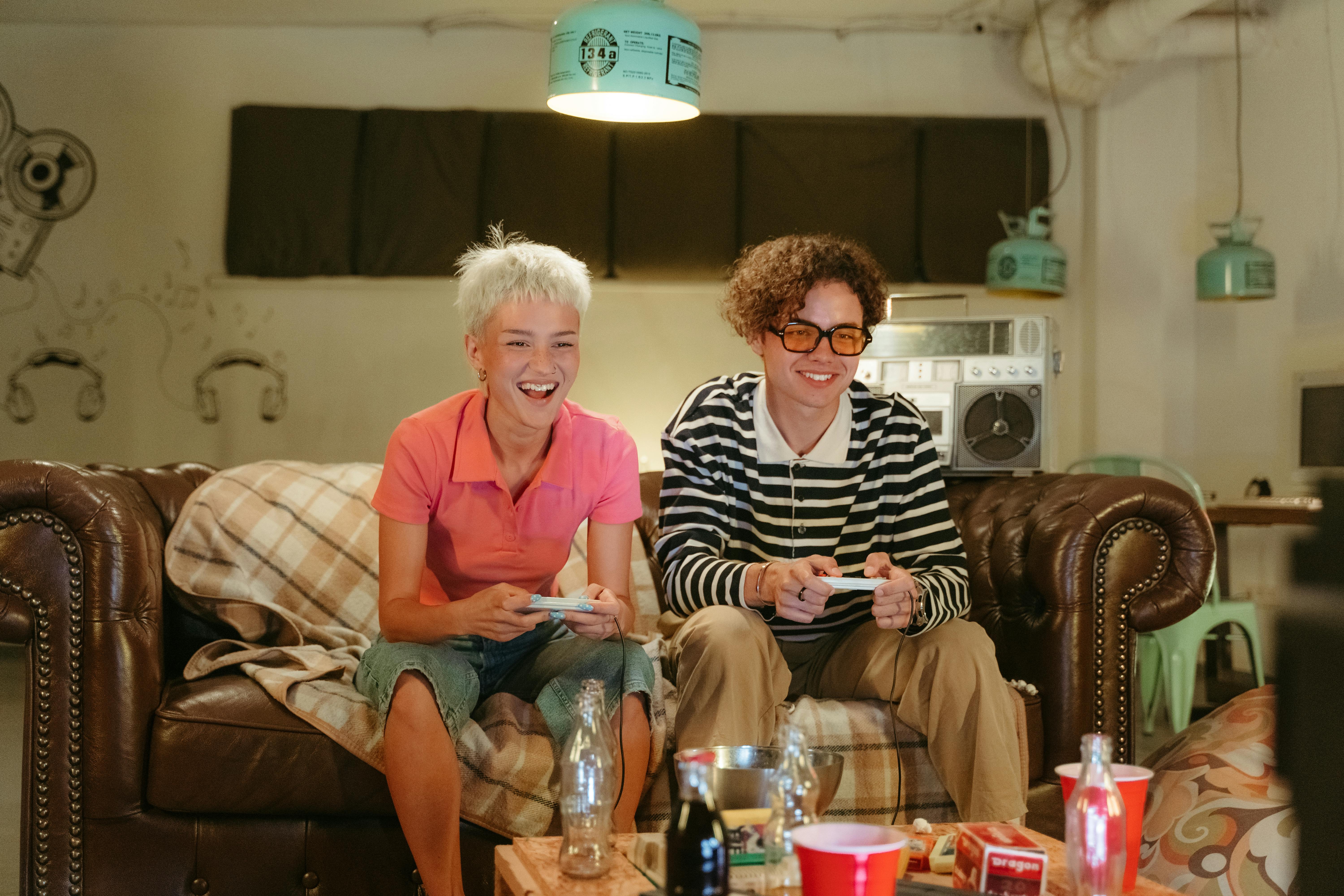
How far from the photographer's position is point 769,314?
7.28 feet

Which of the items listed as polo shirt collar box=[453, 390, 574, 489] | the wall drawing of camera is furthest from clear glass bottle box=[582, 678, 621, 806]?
the wall drawing of camera

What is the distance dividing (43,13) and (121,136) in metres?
0.64

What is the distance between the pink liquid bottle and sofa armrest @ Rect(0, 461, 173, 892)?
5.02 ft

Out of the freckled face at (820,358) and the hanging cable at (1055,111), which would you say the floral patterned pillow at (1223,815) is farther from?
the hanging cable at (1055,111)

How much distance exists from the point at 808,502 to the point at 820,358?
28cm

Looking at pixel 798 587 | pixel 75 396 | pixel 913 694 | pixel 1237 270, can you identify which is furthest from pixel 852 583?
pixel 75 396

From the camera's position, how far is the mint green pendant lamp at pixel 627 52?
2352mm

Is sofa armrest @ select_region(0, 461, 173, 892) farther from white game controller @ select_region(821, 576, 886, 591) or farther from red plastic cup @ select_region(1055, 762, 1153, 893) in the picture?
red plastic cup @ select_region(1055, 762, 1153, 893)

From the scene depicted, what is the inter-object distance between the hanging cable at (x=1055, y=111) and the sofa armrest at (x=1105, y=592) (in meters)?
3.51

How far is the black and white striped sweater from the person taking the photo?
2197 millimetres

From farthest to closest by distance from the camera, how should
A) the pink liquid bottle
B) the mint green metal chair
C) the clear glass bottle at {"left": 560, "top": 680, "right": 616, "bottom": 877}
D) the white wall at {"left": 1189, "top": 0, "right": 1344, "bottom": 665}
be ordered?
the white wall at {"left": 1189, "top": 0, "right": 1344, "bottom": 665} → the mint green metal chair → the clear glass bottle at {"left": 560, "top": 680, "right": 616, "bottom": 877} → the pink liquid bottle

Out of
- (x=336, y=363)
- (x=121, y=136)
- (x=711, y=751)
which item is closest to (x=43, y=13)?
(x=121, y=136)

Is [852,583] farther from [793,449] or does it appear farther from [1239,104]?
[1239,104]

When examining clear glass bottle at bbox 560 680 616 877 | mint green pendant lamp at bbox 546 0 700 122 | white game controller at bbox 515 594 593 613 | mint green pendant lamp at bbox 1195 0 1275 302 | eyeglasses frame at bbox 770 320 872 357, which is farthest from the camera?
mint green pendant lamp at bbox 1195 0 1275 302
